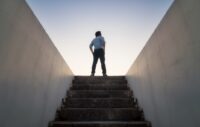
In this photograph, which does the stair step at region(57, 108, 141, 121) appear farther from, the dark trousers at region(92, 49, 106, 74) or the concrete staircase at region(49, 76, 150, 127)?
the dark trousers at region(92, 49, 106, 74)

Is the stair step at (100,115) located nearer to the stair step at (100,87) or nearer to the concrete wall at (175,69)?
the concrete wall at (175,69)

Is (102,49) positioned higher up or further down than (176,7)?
higher up

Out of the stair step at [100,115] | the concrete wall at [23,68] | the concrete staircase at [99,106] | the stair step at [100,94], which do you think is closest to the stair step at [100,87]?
the concrete staircase at [99,106]

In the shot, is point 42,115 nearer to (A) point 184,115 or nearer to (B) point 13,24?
(B) point 13,24

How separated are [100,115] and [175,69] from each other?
1.48m

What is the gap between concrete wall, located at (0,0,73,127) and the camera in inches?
53.3

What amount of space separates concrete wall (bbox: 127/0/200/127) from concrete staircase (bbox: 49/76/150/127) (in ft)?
1.07

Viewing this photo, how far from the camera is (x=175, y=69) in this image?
1.76 meters

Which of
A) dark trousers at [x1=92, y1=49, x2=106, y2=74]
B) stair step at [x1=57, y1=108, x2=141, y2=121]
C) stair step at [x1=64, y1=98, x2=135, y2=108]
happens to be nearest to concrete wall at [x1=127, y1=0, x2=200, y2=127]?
stair step at [x1=57, y1=108, x2=141, y2=121]

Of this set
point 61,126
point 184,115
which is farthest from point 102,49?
point 184,115

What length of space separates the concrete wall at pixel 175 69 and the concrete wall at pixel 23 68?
1.41 m

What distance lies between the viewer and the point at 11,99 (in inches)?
56.7

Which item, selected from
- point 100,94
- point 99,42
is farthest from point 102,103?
point 99,42

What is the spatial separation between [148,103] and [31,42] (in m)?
1.76
